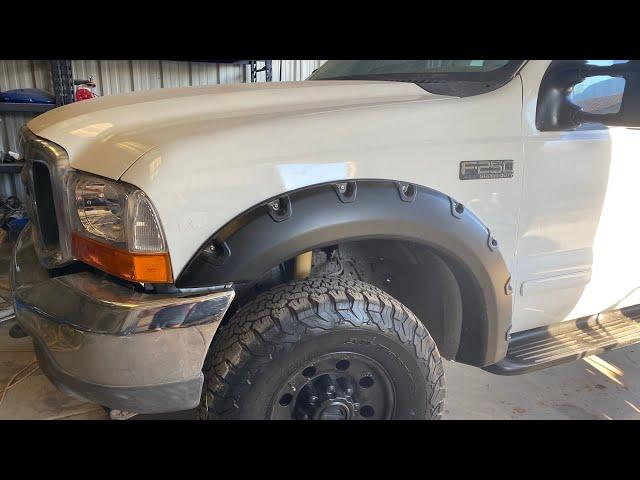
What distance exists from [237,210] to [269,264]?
19 centimetres

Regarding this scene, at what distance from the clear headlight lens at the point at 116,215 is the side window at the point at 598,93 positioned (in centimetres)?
162

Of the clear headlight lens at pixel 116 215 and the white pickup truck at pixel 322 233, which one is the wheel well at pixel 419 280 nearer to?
the white pickup truck at pixel 322 233

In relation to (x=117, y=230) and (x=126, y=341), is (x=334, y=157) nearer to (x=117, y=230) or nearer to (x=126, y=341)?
(x=117, y=230)

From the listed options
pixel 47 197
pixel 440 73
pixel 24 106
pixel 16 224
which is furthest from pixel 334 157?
pixel 24 106

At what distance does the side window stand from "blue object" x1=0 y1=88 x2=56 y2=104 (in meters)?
5.69

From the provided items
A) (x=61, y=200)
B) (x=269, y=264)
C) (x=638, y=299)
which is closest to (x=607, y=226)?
(x=638, y=299)

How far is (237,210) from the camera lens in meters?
1.35

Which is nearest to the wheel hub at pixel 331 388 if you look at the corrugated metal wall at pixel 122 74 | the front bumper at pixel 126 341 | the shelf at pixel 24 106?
the front bumper at pixel 126 341

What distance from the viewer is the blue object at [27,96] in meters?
5.38

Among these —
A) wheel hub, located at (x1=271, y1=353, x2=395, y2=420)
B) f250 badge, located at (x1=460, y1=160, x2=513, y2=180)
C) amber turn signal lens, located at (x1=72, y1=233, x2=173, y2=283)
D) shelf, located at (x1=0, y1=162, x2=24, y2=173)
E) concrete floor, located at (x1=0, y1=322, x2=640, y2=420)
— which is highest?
f250 badge, located at (x1=460, y1=160, x2=513, y2=180)

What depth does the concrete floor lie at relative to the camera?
2375 mm

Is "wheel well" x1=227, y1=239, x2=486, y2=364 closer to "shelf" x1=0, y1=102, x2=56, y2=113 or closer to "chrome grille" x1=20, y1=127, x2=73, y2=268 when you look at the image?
"chrome grille" x1=20, y1=127, x2=73, y2=268

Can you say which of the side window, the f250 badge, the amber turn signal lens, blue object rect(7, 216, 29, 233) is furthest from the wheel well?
blue object rect(7, 216, 29, 233)

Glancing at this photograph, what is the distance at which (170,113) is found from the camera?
1656 mm
